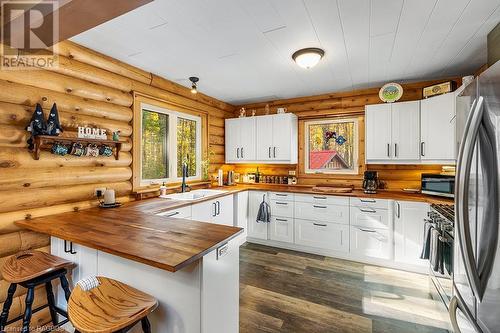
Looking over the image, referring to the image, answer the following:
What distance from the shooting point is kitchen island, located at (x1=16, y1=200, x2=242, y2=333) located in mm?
1316

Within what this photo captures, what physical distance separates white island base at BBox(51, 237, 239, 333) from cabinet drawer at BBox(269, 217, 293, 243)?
230 centimetres

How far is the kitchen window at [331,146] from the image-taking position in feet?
13.4

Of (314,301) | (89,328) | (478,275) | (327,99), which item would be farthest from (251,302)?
(327,99)

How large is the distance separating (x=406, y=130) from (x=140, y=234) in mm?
→ 3671

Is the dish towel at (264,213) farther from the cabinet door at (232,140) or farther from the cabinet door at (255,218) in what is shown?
the cabinet door at (232,140)

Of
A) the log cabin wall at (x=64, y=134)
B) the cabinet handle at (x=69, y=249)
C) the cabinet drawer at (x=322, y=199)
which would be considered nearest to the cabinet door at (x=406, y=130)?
the cabinet drawer at (x=322, y=199)

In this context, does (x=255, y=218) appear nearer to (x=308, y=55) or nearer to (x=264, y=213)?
(x=264, y=213)

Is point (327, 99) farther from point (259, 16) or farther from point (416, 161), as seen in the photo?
point (259, 16)

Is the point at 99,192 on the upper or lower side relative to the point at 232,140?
lower

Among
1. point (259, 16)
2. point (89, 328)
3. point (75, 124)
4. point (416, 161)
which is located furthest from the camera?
A: point (416, 161)

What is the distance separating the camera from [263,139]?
439cm

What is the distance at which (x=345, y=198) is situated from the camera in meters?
3.43

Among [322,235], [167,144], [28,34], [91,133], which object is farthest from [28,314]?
[322,235]

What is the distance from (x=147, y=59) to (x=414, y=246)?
13.5 feet
